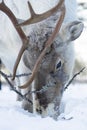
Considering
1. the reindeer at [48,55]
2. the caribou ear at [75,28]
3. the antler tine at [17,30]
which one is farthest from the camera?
the caribou ear at [75,28]

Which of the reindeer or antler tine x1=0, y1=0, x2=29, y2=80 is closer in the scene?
antler tine x1=0, y1=0, x2=29, y2=80

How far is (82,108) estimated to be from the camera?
19.6 ft

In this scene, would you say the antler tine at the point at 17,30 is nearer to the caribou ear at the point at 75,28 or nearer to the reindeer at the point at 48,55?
the reindeer at the point at 48,55

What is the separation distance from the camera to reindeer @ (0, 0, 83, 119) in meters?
6.15

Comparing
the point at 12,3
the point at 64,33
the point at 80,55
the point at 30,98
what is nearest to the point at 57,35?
the point at 64,33

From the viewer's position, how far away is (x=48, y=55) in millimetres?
6488

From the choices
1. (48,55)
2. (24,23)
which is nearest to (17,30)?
(24,23)

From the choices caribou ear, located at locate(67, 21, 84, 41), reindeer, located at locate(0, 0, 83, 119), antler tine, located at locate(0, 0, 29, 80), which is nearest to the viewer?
antler tine, located at locate(0, 0, 29, 80)

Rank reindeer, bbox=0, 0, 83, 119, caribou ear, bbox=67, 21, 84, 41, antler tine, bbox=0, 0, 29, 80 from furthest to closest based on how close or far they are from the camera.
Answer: caribou ear, bbox=67, 21, 84, 41, reindeer, bbox=0, 0, 83, 119, antler tine, bbox=0, 0, 29, 80

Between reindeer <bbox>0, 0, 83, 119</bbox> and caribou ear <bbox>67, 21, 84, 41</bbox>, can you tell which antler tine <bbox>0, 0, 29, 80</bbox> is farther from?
caribou ear <bbox>67, 21, 84, 41</bbox>

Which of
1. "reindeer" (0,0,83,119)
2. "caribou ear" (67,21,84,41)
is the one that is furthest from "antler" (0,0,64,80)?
"caribou ear" (67,21,84,41)

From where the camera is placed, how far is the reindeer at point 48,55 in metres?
6.15

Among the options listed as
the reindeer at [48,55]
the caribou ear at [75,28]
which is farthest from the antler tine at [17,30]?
the caribou ear at [75,28]

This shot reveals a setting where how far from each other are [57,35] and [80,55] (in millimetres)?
18032
